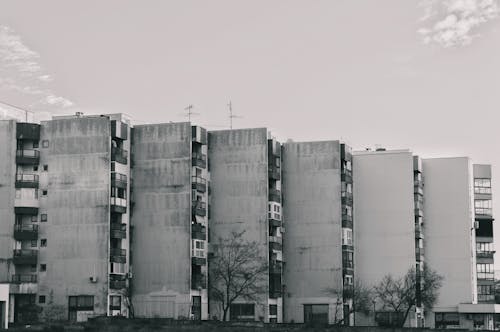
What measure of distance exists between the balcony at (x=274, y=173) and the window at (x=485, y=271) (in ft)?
129

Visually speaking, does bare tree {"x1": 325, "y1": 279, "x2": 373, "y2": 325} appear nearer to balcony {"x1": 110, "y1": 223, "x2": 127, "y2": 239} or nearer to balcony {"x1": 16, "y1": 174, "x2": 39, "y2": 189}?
balcony {"x1": 110, "y1": 223, "x2": 127, "y2": 239}

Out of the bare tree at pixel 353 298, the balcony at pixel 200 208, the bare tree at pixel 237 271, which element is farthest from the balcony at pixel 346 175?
the balcony at pixel 200 208

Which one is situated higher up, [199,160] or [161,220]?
[199,160]

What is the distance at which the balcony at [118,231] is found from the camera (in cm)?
10843

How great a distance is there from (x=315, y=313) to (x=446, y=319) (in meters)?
24.2

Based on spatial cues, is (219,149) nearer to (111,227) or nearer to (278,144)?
(278,144)

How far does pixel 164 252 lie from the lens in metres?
112

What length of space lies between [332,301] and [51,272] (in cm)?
3496

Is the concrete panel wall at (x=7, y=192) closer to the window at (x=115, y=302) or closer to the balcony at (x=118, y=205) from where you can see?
the balcony at (x=118, y=205)

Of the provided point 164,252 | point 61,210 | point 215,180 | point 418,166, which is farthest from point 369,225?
point 61,210

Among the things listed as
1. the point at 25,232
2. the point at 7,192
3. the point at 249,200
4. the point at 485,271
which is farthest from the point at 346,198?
the point at 7,192

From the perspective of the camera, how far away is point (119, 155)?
362ft

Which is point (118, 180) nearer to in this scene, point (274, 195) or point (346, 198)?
point (274, 195)

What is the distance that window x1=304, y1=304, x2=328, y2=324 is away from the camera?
120750mm
